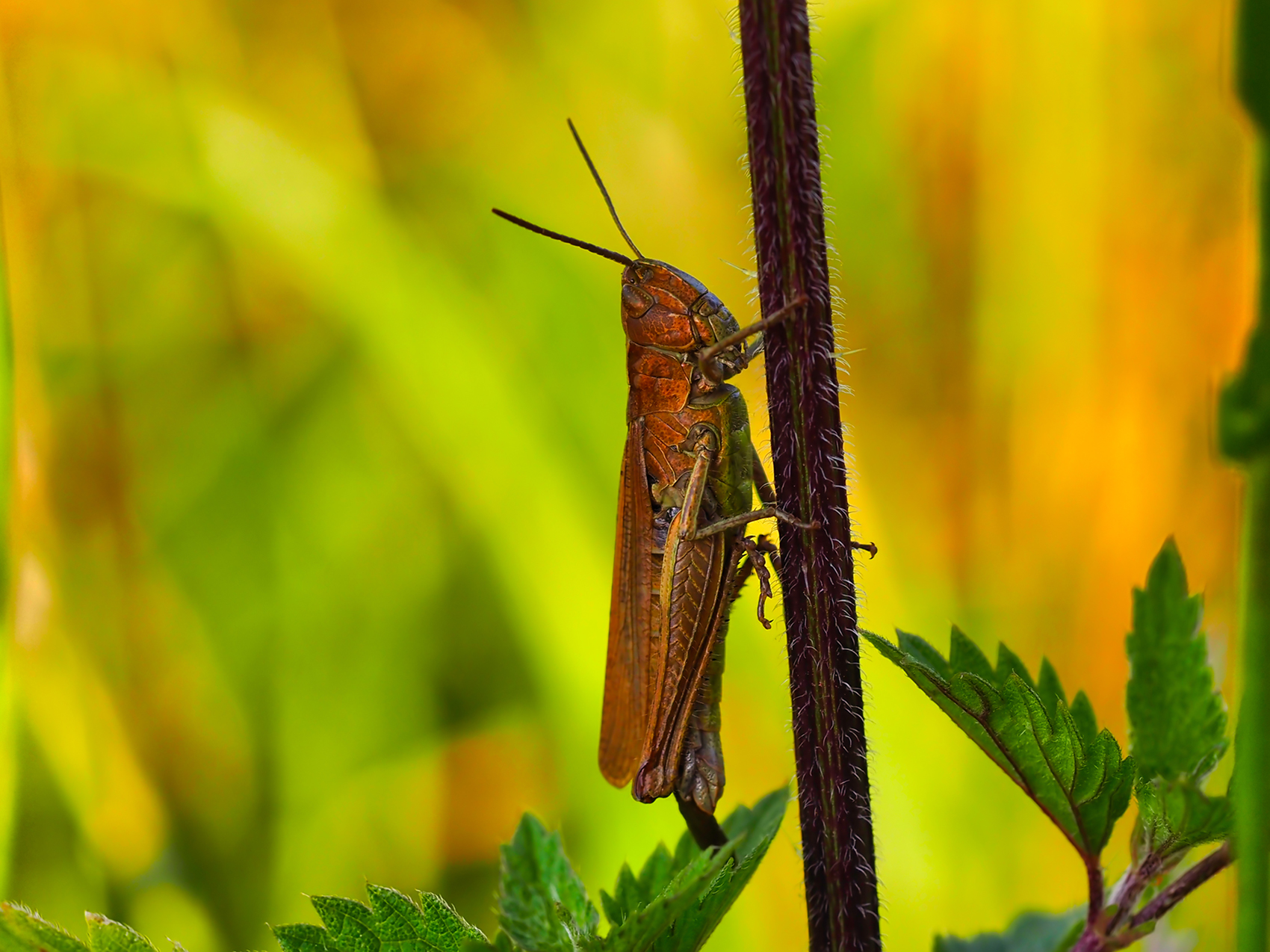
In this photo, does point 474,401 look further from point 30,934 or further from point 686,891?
point 686,891

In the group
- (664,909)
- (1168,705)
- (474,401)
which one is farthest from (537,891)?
(474,401)

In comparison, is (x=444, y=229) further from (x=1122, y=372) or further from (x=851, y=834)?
(x=851, y=834)

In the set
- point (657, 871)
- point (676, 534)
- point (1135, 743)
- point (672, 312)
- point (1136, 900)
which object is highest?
point (672, 312)

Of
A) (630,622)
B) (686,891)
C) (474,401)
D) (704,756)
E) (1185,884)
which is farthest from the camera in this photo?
(474,401)

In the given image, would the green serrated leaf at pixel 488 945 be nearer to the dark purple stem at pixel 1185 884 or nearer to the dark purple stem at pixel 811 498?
the dark purple stem at pixel 811 498

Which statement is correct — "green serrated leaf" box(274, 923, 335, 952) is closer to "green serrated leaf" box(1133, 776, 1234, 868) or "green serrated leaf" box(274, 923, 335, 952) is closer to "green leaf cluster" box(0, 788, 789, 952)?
"green leaf cluster" box(0, 788, 789, 952)

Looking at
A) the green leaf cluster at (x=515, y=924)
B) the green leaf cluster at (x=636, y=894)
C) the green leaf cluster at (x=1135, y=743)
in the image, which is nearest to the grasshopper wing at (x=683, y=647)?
the green leaf cluster at (x=636, y=894)
